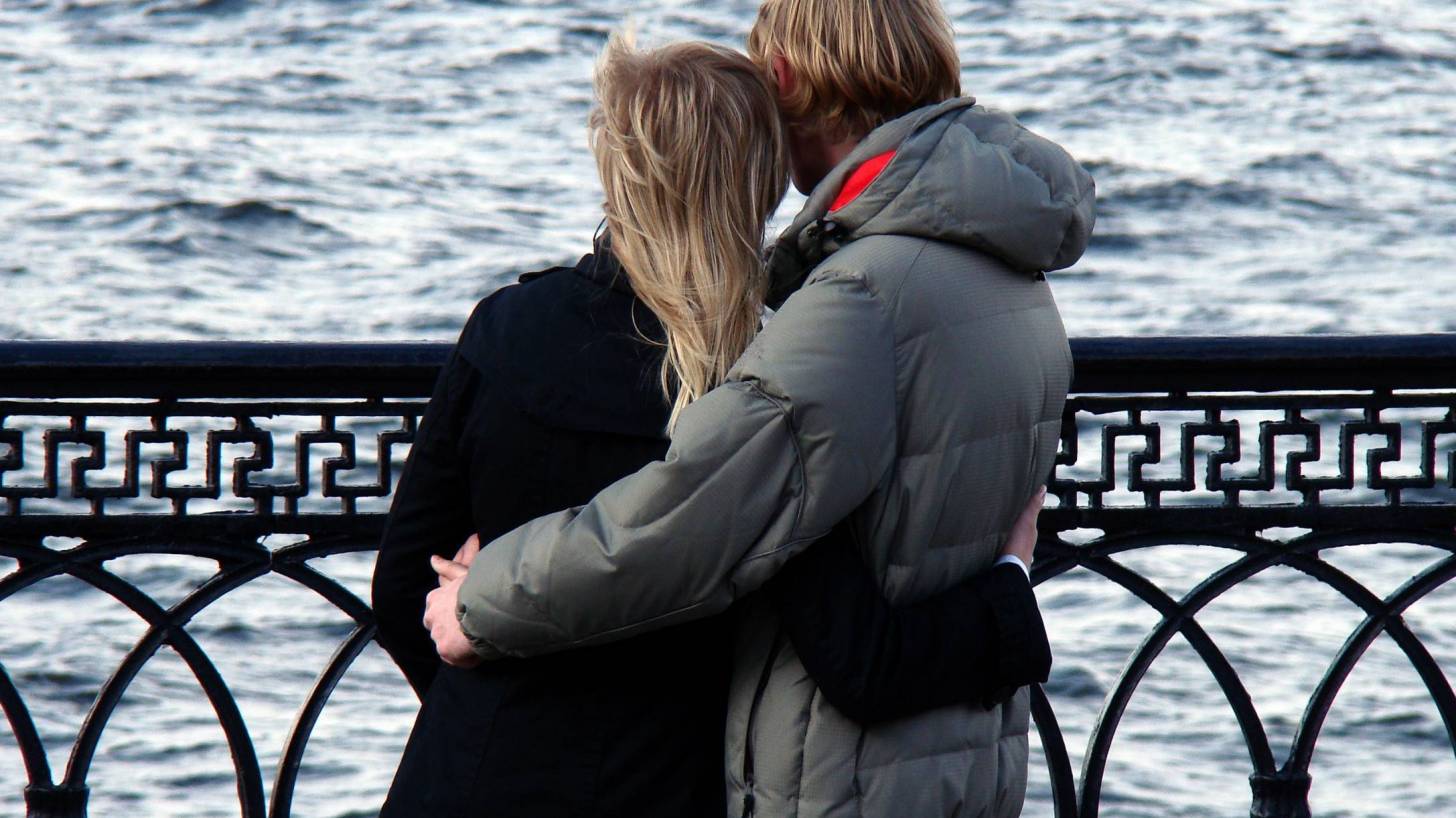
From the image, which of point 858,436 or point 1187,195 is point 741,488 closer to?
point 858,436

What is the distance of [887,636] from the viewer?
1.58 m

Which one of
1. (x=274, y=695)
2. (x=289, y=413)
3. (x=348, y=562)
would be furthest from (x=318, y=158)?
(x=289, y=413)

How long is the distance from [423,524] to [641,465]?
0.26 m

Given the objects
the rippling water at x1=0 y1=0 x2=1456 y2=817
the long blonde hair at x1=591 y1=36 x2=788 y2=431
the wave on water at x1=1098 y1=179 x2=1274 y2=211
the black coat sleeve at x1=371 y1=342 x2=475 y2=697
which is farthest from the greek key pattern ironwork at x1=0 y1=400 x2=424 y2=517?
the wave on water at x1=1098 y1=179 x2=1274 y2=211

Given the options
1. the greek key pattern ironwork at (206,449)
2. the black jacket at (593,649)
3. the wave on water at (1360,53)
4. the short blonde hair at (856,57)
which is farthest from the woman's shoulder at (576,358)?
the wave on water at (1360,53)

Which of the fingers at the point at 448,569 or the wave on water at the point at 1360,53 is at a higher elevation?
the fingers at the point at 448,569

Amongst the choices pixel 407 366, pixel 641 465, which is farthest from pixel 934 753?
pixel 407 366

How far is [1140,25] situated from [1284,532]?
778 cm

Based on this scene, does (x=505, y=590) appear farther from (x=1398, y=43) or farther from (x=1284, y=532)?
(x=1398, y=43)

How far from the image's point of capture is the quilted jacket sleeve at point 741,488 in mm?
1490

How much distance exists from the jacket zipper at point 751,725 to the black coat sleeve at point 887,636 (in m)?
0.05

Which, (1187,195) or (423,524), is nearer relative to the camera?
(423,524)

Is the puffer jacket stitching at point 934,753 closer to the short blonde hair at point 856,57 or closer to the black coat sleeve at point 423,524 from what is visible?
the black coat sleeve at point 423,524

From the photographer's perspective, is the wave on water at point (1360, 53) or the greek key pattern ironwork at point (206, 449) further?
the wave on water at point (1360, 53)
